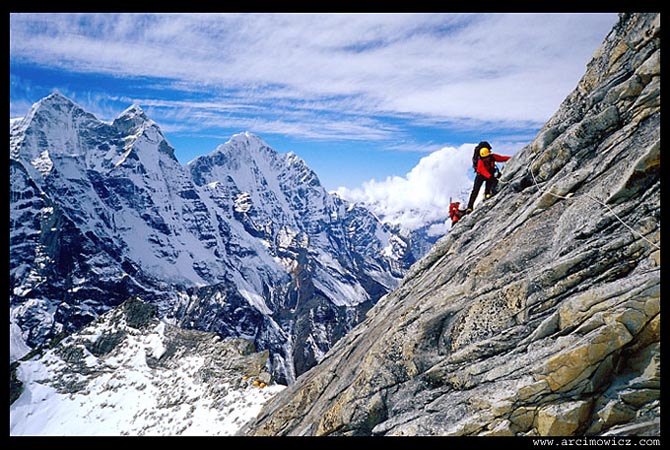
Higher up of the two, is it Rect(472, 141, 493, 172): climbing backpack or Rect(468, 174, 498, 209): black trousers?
Rect(472, 141, 493, 172): climbing backpack

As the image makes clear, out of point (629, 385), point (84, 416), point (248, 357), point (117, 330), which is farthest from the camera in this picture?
point (117, 330)

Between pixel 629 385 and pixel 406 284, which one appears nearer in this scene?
pixel 629 385

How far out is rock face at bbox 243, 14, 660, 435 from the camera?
826 cm

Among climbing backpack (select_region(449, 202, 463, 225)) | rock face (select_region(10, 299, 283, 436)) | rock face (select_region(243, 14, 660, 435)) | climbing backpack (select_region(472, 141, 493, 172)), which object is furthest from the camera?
rock face (select_region(10, 299, 283, 436))

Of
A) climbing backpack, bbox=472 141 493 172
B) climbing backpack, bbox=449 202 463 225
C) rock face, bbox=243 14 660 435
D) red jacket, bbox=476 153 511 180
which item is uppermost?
climbing backpack, bbox=472 141 493 172

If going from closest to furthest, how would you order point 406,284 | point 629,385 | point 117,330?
point 629,385
point 406,284
point 117,330

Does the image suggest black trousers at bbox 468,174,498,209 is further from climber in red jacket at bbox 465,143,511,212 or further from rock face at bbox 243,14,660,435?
rock face at bbox 243,14,660,435

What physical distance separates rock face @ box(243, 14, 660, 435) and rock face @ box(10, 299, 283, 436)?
52.7 feet

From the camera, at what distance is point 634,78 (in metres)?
10.3

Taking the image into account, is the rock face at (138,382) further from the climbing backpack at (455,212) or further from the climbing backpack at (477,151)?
the climbing backpack at (477,151)

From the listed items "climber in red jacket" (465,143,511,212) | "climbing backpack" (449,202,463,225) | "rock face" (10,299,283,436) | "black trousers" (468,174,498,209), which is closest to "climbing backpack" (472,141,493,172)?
"climber in red jacket" (465,143,511,212)
